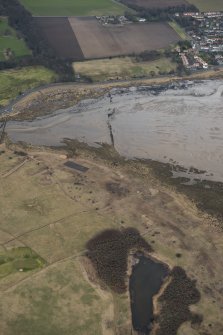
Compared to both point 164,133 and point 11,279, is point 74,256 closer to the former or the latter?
point 11,279

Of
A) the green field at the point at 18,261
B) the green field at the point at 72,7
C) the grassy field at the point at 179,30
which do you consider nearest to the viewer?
the green field at the point at 18,261

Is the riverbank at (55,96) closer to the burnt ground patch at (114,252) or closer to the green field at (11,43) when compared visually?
the green field at (11,43)

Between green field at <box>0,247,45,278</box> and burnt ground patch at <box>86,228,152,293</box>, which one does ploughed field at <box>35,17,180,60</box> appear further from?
green field at <box>0,247,45,278</box>

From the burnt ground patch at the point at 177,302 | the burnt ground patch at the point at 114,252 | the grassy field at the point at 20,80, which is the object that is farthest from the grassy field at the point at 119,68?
the burnt ground patch at the point at 177,302


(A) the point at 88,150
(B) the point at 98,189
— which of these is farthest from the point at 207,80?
(B) the point at 98,189

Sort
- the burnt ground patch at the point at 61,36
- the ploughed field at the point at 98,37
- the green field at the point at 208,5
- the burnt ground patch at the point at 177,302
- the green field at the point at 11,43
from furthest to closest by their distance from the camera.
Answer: the green field at the point at 208,5 → the ploughed field at the point at 98,37 → the burnt ground patch at the point at 61,36 → the green field at the point at 11,43 → the burnt ground patch at the point at 177,302

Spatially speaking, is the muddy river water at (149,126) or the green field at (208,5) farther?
the green field at (208,5)
